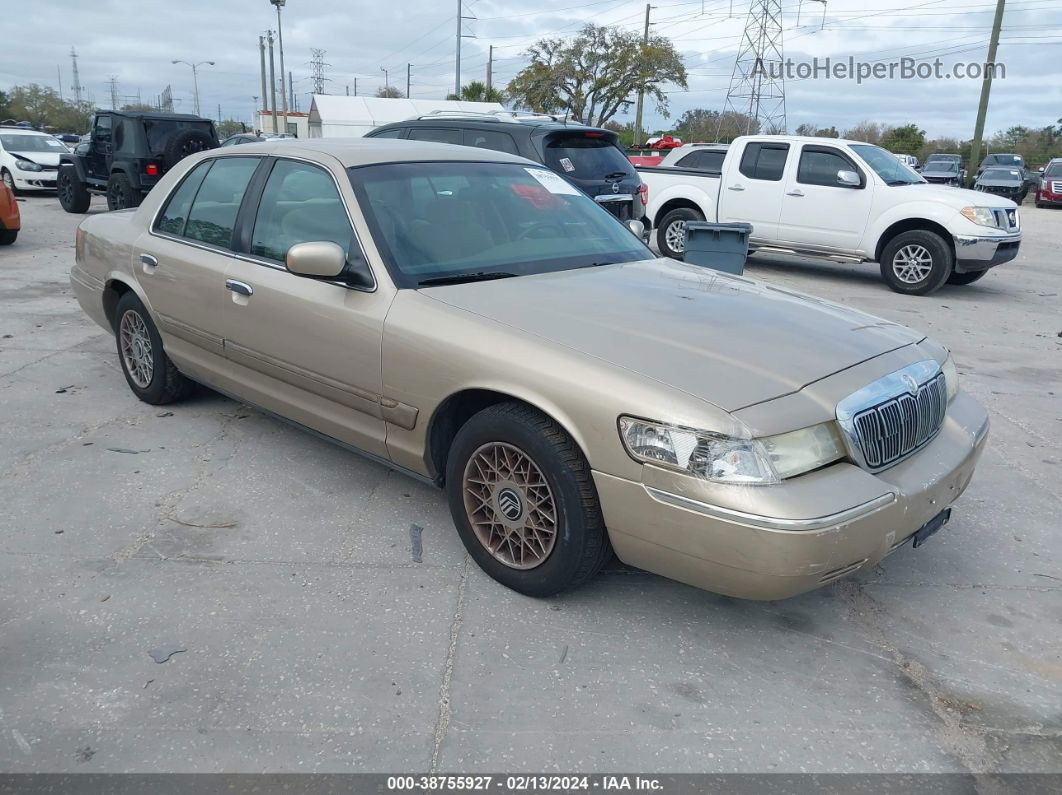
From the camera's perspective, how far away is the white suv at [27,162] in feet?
62.9

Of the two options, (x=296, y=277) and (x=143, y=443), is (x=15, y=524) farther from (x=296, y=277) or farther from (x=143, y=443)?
(x=296, y=277)

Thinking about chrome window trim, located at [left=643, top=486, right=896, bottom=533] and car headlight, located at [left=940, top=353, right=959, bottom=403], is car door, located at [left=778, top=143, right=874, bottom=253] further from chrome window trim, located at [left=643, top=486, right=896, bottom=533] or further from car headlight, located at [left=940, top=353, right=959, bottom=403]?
chrome window trim, located at [left=643, top=486, right=896, bottom=533]

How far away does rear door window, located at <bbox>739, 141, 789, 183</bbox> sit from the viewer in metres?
11.5

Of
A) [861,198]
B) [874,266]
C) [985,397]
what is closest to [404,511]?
[985,397]

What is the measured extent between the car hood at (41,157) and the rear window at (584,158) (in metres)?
15.4

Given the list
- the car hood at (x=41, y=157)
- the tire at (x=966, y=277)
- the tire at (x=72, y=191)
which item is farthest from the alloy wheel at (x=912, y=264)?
the car hood at (x=41, y=157)

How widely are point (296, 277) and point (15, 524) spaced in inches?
65.6

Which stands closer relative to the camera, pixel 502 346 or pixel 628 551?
pixel 628 551

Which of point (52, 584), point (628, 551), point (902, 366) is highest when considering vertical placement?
point (902, 366)

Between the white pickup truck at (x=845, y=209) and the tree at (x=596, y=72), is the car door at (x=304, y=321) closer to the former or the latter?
the white pickup truck at (x=845, y=209)

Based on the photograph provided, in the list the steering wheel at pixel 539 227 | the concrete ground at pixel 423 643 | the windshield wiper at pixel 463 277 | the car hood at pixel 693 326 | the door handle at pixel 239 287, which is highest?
the steering wheel at pixel 539 227

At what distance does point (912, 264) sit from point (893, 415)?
838cm

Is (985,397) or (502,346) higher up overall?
(502,346)

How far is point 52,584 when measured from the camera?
3.32 metres
